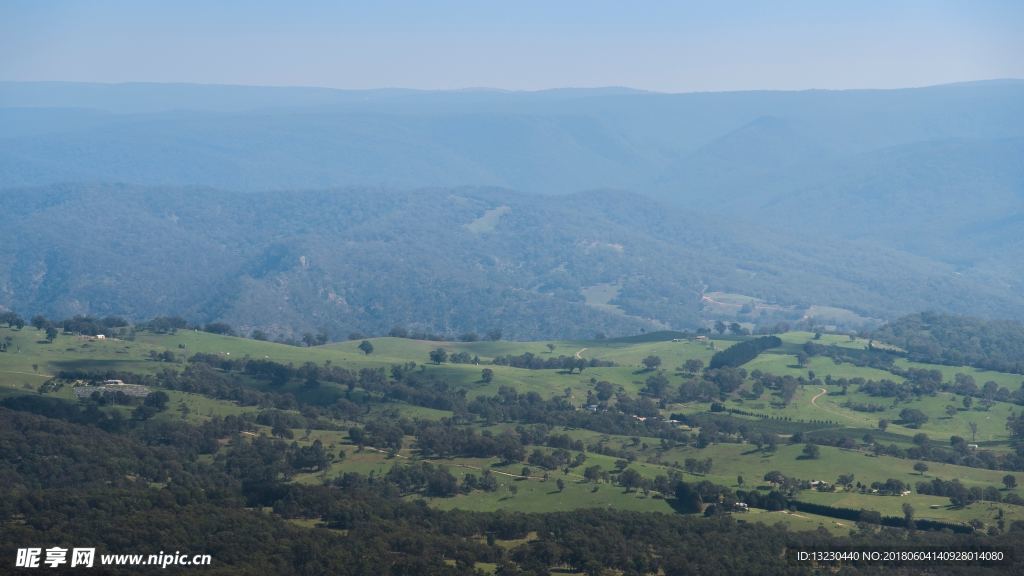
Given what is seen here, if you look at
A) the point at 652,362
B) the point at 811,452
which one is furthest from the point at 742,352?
the point at 811,452

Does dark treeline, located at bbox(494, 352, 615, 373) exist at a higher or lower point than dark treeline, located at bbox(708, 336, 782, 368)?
lower

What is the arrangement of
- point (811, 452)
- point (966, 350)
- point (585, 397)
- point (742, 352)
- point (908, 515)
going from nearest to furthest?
point (908, 515) → point (811, 452) → point (585, 397) → point (742, 352) → point (966, 350)

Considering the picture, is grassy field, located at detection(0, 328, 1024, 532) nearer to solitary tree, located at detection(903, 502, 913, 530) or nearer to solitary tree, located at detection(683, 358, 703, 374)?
solitary tree, located at detection(903, 502, 913, 530)

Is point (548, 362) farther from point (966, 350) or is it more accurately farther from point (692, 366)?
point (966, 350)

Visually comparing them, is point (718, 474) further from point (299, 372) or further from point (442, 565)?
point (299, 372)

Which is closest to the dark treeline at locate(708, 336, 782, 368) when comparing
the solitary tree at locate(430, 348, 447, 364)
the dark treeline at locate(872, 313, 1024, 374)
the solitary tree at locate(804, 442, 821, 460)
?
the dark treeline at locate(872, 313, 1024, 374)

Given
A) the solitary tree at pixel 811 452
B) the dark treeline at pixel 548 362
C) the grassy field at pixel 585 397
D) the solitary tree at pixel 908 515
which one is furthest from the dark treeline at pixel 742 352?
the solitary tree at pixel 908 515

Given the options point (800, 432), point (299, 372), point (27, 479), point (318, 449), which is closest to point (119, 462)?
point (27, 479)

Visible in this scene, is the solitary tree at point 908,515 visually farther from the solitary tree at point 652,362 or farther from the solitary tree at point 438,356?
the solitary tree at point 438,356
